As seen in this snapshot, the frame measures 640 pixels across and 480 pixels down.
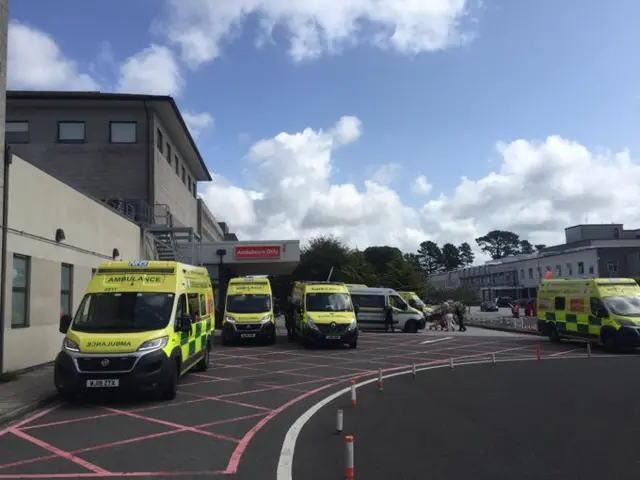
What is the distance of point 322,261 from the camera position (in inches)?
2719

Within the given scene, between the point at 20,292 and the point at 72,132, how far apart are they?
17773mm

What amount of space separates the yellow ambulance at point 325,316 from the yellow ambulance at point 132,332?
7347 mm

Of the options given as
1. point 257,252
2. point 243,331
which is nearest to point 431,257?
point 257,252

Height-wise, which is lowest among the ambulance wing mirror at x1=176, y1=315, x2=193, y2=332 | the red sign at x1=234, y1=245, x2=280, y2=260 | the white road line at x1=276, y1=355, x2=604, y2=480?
the white road line at x1=276, y1=355, x2=604, y2=480

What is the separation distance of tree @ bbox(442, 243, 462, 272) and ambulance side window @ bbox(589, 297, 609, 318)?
147 metres

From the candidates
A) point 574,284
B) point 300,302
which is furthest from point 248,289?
point 574,284

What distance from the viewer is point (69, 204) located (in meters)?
17.5

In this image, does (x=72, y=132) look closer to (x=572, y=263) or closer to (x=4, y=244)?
(x=4, y=244)

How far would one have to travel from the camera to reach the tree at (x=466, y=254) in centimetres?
16762

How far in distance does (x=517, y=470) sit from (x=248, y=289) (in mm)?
17995

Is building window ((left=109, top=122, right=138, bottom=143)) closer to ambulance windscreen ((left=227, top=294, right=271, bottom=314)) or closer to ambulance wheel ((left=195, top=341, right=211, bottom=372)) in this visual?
ambulance windscreen ((left=227, top=294, right=271, bottom=314))

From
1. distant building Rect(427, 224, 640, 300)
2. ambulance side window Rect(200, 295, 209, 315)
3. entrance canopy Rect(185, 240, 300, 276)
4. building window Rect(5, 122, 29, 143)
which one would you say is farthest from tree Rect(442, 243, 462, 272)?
ambulance side window Rect(200, 295, 209, 315)

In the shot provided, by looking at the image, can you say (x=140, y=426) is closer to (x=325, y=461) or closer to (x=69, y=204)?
(x=325, y=461)

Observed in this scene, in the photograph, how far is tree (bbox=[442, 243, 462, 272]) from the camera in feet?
544
